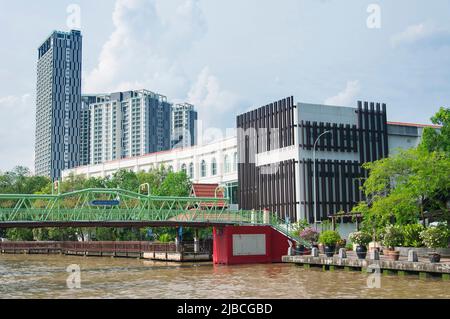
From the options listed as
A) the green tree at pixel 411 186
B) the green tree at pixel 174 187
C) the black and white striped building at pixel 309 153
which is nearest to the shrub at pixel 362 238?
the green tree at pixel 411 186

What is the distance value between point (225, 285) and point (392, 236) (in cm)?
1696

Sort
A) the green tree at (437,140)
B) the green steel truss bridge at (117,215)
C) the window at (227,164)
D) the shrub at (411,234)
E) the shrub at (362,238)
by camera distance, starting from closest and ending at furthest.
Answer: the shrub at (411,234), the shrub at (362,238), the green steel truss bridge at (117,215), the green tree at (437,140), the window at (227,164)

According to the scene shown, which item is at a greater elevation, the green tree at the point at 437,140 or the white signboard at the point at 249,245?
the green tree at the point at 437,140

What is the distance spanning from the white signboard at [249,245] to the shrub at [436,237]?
65.9ft

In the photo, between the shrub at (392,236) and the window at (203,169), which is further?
the window at (203,169)

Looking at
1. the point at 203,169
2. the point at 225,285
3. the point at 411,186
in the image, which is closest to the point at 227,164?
the point at 203,169

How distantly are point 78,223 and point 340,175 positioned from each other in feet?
126

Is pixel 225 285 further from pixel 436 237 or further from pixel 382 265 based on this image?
pixel 436 237

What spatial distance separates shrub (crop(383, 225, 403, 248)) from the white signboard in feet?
51.2

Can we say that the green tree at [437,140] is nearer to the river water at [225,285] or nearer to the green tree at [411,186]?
the green tree at [411,186]

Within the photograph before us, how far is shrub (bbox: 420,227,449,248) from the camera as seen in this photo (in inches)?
1810

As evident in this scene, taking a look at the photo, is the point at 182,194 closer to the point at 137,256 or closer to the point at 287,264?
the point at 137,256

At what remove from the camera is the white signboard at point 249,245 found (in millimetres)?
62375

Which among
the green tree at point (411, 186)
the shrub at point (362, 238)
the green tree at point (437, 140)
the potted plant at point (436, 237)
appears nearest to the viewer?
the potted plant at point (436, 237)
